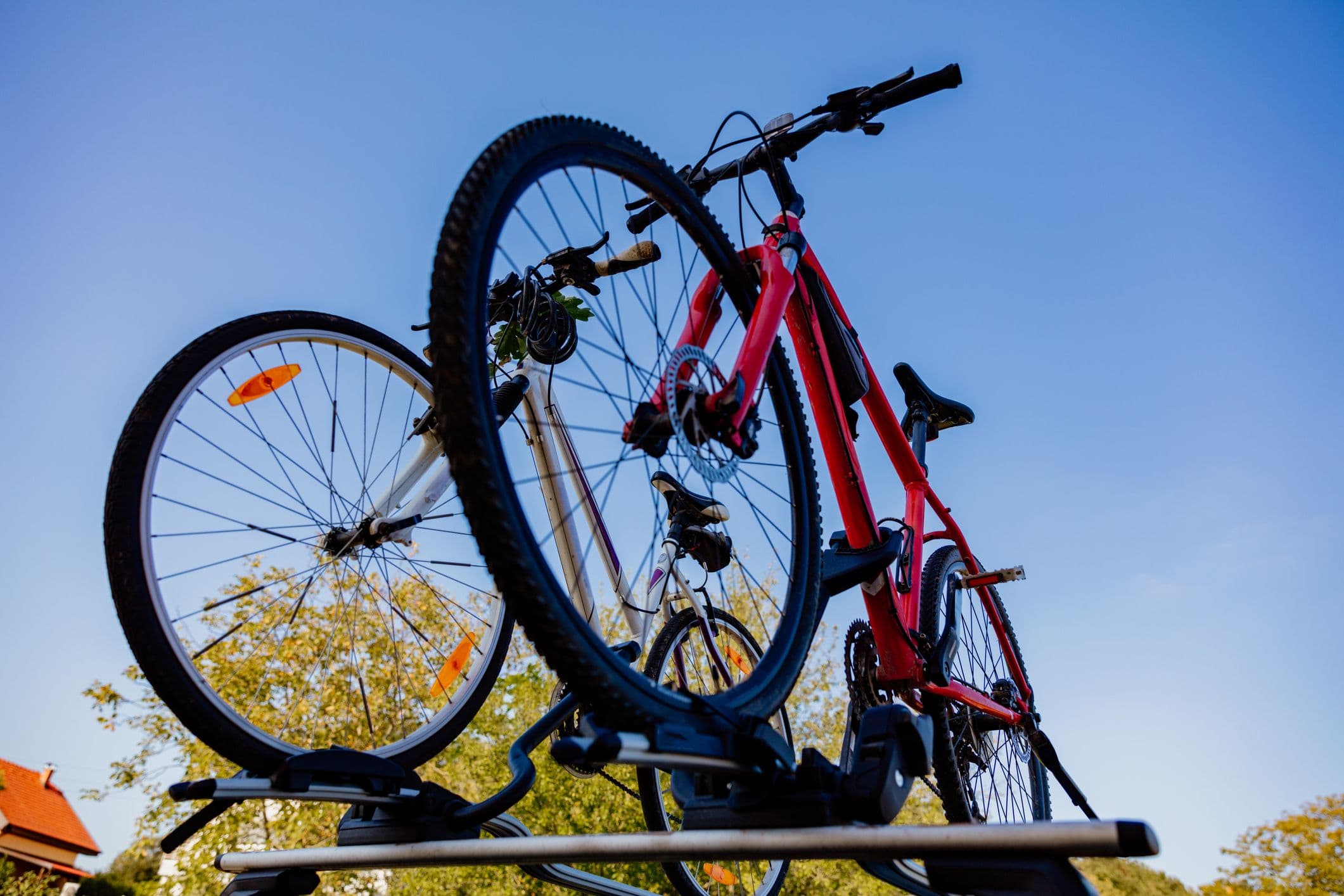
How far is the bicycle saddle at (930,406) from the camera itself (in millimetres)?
3191

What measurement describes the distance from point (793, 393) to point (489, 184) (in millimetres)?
873

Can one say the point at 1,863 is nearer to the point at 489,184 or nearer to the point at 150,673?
the point at 150,673

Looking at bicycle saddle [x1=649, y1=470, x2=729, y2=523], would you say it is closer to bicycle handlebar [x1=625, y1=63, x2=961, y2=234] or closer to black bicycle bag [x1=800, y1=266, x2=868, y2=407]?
black bicycle bag [x1=800, y1=266, x2=868, y2=407]

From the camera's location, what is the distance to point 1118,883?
10.1 m

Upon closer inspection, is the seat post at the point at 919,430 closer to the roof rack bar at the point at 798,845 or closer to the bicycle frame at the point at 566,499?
the bicycle frame at the point at 566,499

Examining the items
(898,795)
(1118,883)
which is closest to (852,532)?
(898,795)

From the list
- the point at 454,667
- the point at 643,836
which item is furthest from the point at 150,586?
the point at 643,836

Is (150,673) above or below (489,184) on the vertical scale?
below

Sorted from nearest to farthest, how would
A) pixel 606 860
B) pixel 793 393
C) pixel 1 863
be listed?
pixel 606 860
pixel 793 393
pixel 1 863

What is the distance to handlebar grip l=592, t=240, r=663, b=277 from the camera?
6.96ft

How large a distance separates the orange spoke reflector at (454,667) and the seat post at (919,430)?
64.8 inches

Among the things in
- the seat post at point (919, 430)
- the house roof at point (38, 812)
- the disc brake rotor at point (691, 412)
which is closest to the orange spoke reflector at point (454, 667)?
the disc brake rotor at point (691, 412)

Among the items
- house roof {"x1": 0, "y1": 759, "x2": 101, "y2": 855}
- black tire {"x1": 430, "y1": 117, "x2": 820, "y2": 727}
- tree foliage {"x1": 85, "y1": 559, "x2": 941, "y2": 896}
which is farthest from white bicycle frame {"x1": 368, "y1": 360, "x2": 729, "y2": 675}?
house roof {"x1": 0, "y1": 759, "x2": 101, "y2": 855}

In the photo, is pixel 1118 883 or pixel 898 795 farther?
pixel 1118 883
